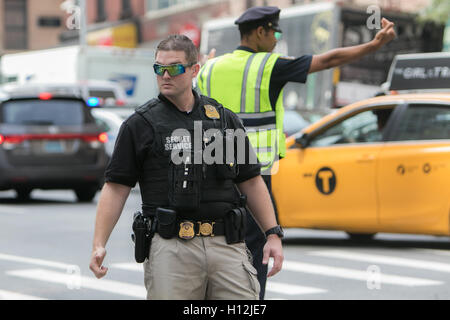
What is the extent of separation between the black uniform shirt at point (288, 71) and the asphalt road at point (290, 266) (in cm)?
255

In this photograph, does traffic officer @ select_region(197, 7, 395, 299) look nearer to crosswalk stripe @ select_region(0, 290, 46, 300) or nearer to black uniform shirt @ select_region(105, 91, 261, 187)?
black uniform shirt @ select_region(105, 91, 261, 187)

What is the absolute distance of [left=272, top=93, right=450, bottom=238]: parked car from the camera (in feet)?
33.5

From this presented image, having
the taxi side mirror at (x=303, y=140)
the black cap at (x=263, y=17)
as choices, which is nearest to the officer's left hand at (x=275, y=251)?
the black cap at (x=263, y=17)

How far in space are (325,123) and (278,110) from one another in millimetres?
5131

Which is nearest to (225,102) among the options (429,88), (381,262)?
(381,262)

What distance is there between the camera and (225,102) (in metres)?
5.94

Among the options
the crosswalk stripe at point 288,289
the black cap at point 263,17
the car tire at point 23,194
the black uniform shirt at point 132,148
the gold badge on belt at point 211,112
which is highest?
the black cap at point 263,17

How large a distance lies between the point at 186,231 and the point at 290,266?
5.33 metres

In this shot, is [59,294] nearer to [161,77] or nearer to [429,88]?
[161,77]

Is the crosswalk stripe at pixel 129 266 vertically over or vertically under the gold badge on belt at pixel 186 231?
under

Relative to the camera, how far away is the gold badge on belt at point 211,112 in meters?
4.61

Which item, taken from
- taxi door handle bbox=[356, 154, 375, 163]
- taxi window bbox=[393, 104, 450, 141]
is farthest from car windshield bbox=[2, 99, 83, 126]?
taxi window bbox=[393, 104, 450, 141]

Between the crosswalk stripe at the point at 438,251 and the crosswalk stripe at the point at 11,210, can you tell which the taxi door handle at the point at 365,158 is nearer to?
the crosswalk stripe at the point at 438,251

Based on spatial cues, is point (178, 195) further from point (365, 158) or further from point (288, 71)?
point (365, 158)
